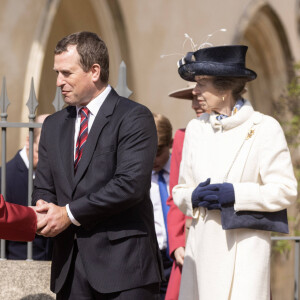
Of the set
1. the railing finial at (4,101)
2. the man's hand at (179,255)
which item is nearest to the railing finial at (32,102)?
the railing finial at (4,101)

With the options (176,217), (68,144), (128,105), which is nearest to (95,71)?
(128,105)

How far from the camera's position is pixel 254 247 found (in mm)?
4297

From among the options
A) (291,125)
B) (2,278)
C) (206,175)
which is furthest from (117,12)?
(206,175)

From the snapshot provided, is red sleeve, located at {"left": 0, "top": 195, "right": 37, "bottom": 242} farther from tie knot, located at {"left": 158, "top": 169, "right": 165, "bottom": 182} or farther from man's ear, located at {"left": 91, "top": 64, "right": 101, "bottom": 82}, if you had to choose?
tie knot, located at {"left": 158, "top": 169, "right": 165, "bottom": 182}

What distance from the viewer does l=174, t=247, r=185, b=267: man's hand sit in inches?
198

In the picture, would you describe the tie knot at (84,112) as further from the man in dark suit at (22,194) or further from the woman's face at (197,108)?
the man in dark suit at (22,194)

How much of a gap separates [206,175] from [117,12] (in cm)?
537

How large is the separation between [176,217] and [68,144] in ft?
4.11

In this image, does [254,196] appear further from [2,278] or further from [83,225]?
[2,278]

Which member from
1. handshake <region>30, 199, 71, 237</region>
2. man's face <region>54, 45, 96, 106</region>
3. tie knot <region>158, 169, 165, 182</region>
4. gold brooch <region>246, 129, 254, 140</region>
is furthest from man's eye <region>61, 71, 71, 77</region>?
tie knot <region>158, 169, 165, 182</region>

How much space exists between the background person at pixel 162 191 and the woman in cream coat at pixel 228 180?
3.23 feet

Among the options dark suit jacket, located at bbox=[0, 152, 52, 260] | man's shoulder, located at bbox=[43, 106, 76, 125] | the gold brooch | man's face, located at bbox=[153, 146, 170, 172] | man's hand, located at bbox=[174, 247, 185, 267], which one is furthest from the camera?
man's face, located at bbox=[153, 146, 170, 172]

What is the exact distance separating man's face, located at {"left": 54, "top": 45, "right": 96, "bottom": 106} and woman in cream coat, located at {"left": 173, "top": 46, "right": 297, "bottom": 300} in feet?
2.12

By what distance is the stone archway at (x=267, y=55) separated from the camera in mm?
11094
